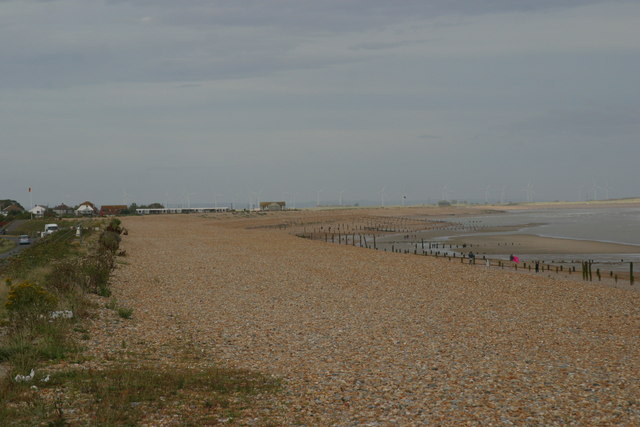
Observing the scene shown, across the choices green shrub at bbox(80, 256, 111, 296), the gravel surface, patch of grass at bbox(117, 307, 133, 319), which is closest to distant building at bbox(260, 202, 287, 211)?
the gravel surface

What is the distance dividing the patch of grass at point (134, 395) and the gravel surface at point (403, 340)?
0.58m

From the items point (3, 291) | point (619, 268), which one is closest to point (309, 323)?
point (3, 291)

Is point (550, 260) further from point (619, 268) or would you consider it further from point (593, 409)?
point (593, 409)

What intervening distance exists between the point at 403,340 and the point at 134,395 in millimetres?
6096

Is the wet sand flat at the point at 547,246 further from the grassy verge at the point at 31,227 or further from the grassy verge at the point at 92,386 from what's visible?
the grassy verge at the point at 31,227

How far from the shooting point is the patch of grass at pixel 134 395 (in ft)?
22.3

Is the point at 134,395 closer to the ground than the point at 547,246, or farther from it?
farther from it

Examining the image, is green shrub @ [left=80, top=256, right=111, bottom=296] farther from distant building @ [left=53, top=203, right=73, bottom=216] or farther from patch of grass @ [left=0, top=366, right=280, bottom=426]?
distant building @ [left=53, top=203, right=73, bottom=216]

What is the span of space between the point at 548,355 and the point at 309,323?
5.47 metres

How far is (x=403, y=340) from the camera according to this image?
1195cm

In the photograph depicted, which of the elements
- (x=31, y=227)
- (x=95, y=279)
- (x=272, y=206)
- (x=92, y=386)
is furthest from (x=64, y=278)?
(x=272, y=206)

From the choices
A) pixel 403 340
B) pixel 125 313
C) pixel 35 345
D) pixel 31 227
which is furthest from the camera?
pixel 31 227

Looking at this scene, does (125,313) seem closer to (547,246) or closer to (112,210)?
(547,246)

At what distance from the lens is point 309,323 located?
13.7 meters
